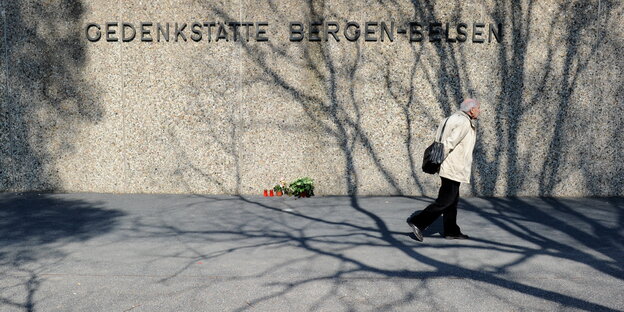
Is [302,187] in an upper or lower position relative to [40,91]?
lower

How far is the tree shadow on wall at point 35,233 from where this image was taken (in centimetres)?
447

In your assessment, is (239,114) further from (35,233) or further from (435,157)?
(435,157)

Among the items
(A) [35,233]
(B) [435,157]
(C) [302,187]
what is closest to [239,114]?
(C) [302,187]

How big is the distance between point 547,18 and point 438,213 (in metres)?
4.46

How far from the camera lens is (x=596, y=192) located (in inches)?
336

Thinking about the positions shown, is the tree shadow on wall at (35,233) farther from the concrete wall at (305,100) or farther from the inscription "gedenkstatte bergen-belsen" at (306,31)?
the inscription "gedenkstatte bergen-belsen" at (306,31)

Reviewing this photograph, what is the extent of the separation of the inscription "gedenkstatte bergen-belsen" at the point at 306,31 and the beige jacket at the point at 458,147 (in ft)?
9.93

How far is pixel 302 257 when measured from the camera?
5270mm

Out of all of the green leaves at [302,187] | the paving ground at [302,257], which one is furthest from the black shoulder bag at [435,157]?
the green leaves at [302,187]

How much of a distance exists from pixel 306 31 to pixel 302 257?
443 cm

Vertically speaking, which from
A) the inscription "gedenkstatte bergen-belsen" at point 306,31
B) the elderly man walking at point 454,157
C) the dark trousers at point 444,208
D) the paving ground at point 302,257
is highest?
the inscription "gedenkstatte bergen-belsen" at point 306,31

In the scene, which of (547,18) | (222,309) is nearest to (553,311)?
(222,309)

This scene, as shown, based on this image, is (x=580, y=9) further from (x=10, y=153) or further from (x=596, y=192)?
(x=10, y=153)

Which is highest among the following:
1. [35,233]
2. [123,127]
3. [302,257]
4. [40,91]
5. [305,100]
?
[40,91]
